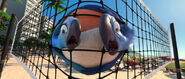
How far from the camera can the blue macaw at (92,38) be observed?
1.16 feet

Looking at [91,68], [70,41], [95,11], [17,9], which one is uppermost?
[17,9]

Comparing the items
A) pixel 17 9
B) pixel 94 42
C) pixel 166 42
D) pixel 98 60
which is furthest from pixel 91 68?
pixel 17 9

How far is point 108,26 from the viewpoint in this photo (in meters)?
0.36

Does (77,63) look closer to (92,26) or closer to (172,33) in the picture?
(92,26)

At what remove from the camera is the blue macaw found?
1.16ft

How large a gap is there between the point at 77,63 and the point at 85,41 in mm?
157

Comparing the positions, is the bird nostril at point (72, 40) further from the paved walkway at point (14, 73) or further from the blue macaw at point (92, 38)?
the paved walkway at point (14, 73)

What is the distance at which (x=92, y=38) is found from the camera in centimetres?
42

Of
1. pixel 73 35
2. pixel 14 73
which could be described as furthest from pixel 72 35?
pixel 14 73

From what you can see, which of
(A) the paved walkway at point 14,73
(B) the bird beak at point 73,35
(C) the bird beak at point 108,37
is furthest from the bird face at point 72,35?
(A) the paved walkway at point 14,73

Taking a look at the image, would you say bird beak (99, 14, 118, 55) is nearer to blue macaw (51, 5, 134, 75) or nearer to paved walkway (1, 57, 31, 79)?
blue macaw (51, 5, 134, 75)

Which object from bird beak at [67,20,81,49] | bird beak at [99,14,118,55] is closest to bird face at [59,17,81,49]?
bird beak at [67,20,81,49]

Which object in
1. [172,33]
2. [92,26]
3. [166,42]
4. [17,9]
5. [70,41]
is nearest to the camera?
[70,41]

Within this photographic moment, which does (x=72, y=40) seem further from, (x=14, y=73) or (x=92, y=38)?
(x=14, y=73)
